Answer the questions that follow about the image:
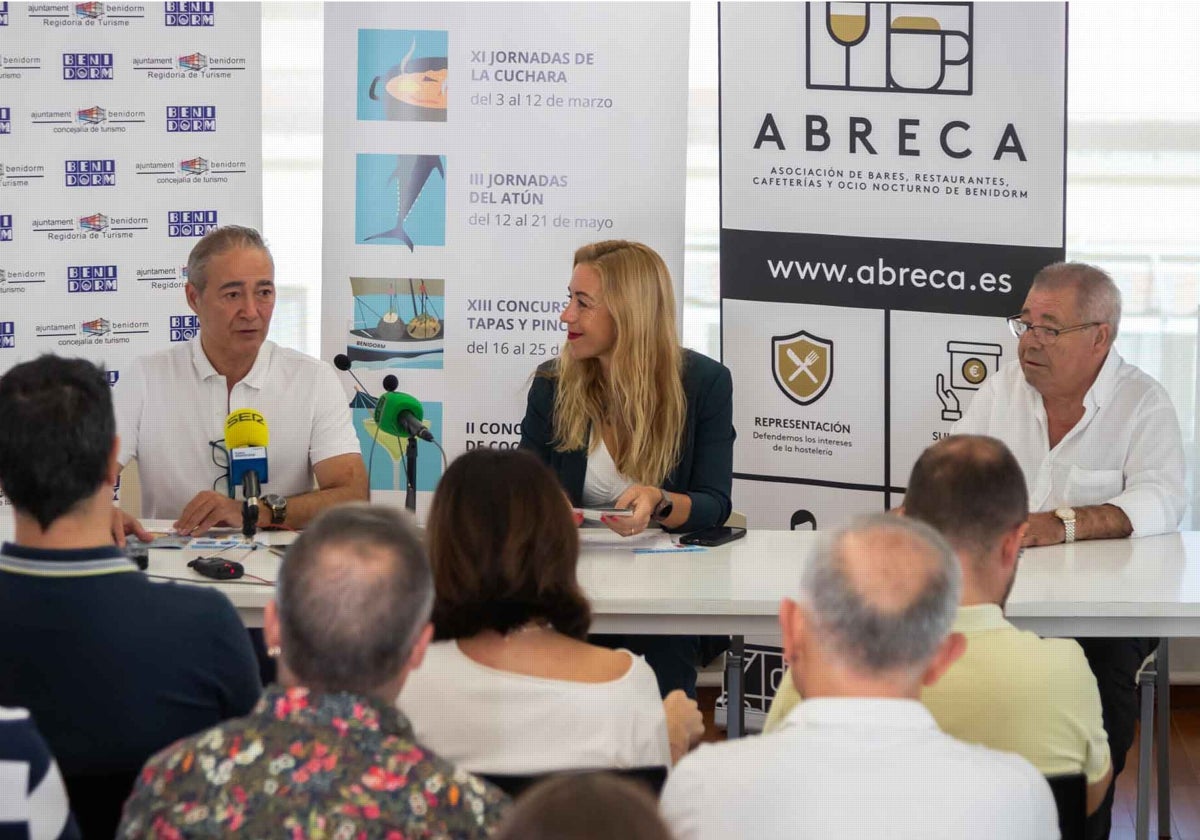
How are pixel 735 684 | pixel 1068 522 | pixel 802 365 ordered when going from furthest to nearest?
pixel 802 365 < pixel 1068 522 < pixel 735 684

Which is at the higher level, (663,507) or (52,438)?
(52,438)

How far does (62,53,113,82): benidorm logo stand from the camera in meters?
4.79

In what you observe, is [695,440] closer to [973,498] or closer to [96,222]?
[973,498]

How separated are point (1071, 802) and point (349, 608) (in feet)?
3.64

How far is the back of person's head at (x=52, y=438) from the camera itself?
77.5 inches

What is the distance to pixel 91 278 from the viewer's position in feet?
15.8

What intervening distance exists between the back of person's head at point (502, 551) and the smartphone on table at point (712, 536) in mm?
1362

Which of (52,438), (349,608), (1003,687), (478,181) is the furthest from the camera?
(478,181)

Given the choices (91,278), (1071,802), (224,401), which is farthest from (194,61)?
(1071,802)

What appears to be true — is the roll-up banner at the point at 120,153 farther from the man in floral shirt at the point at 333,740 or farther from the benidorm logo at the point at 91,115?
the man in floral shirt at the point at 333,740

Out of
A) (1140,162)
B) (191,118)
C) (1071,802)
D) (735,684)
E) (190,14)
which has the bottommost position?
(735,684)

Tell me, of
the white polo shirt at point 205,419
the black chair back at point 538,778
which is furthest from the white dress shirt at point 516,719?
the white polo shirt at point 205,419

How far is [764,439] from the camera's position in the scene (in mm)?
4684

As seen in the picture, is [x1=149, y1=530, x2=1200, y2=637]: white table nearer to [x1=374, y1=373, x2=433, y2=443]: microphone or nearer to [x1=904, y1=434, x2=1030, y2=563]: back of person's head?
[x1=374, y1=373, x2=433, y2=443]: microphone
